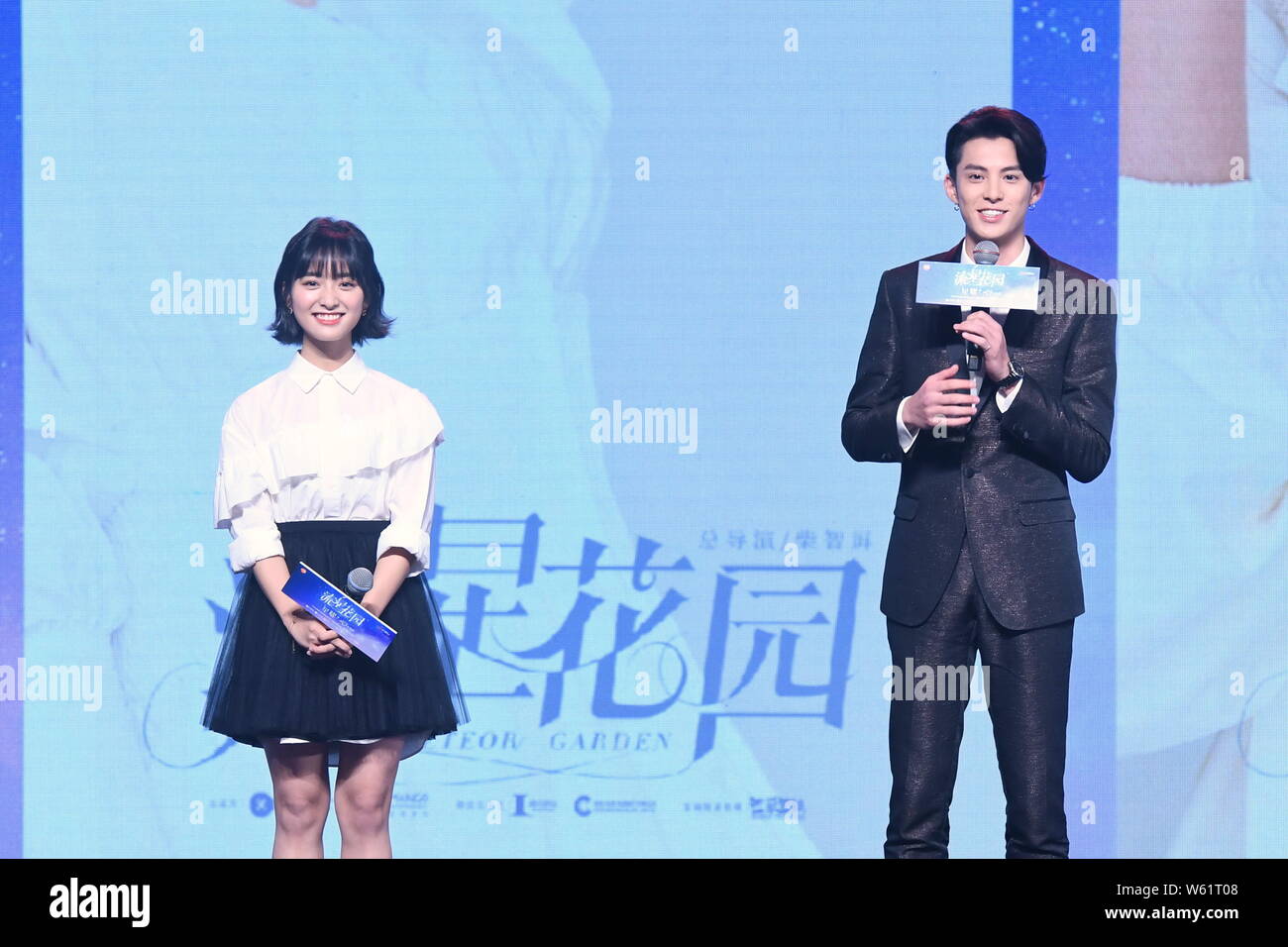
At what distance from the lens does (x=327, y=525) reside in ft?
11.8

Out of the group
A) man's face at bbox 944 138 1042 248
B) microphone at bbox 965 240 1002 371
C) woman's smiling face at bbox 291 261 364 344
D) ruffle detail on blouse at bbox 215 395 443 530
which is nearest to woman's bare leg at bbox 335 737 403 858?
ruffle detail on blouse at bbox 215 395 443 530

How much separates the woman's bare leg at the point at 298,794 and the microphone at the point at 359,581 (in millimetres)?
335

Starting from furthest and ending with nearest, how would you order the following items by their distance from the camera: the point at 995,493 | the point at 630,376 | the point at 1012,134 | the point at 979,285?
the point at 630,376
the point at 1012,134
the point at 995,493
the point at 979,285

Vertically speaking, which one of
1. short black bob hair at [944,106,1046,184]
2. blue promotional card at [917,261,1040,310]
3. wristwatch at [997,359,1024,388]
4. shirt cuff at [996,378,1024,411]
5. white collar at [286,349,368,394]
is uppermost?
short black bob hair at [944,106,1046,184]

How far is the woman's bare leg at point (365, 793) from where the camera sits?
357 cm

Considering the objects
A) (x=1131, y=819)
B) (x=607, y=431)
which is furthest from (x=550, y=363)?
(x=1131, y=819)

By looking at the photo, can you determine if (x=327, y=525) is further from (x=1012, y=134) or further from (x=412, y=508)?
(x=1012, y=134)

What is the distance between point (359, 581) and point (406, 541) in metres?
0.13

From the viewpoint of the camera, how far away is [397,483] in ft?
11.9

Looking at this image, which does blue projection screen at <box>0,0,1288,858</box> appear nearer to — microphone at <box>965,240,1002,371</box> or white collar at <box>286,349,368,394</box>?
white collar at <box>286,349,368,394</box>

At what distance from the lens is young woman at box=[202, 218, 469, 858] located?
11.6ft

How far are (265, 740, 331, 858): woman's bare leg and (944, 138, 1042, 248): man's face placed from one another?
177 centimetres

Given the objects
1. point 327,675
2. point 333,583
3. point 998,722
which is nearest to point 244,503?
point 333,583

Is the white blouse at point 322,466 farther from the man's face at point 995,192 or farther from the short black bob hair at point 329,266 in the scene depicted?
the man's face at point 995,192
